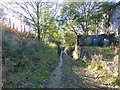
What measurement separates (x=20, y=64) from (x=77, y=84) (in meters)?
2.47

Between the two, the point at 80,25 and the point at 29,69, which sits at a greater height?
the point at 80,25

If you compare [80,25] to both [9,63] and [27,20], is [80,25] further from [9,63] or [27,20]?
[9,63]

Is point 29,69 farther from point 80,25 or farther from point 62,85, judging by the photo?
point 80,25

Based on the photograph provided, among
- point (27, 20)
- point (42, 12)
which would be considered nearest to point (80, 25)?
point (42, 12)

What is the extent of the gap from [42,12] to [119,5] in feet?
22.5

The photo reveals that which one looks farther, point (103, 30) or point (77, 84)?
point (103, 30)

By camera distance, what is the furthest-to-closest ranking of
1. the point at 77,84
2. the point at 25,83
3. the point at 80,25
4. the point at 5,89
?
the point at 80,25, the point at 77,84, the point at 25,83, the point at 5,89

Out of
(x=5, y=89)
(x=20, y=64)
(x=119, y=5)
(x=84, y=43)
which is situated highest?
(x=119, y=5)

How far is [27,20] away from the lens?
25.2 feet

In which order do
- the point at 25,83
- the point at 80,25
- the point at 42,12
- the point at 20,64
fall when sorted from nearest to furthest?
the point at 25,83 < the point at 20,64 < the point at 42,12 < the point at 80,25

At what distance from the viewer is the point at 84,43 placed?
9.01m

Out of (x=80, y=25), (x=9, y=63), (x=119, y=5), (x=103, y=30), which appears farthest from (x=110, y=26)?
(x=9, y=63)

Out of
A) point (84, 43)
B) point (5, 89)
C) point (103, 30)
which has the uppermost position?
point (103, 30)

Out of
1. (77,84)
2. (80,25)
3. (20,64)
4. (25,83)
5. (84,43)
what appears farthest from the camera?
(80,25)
